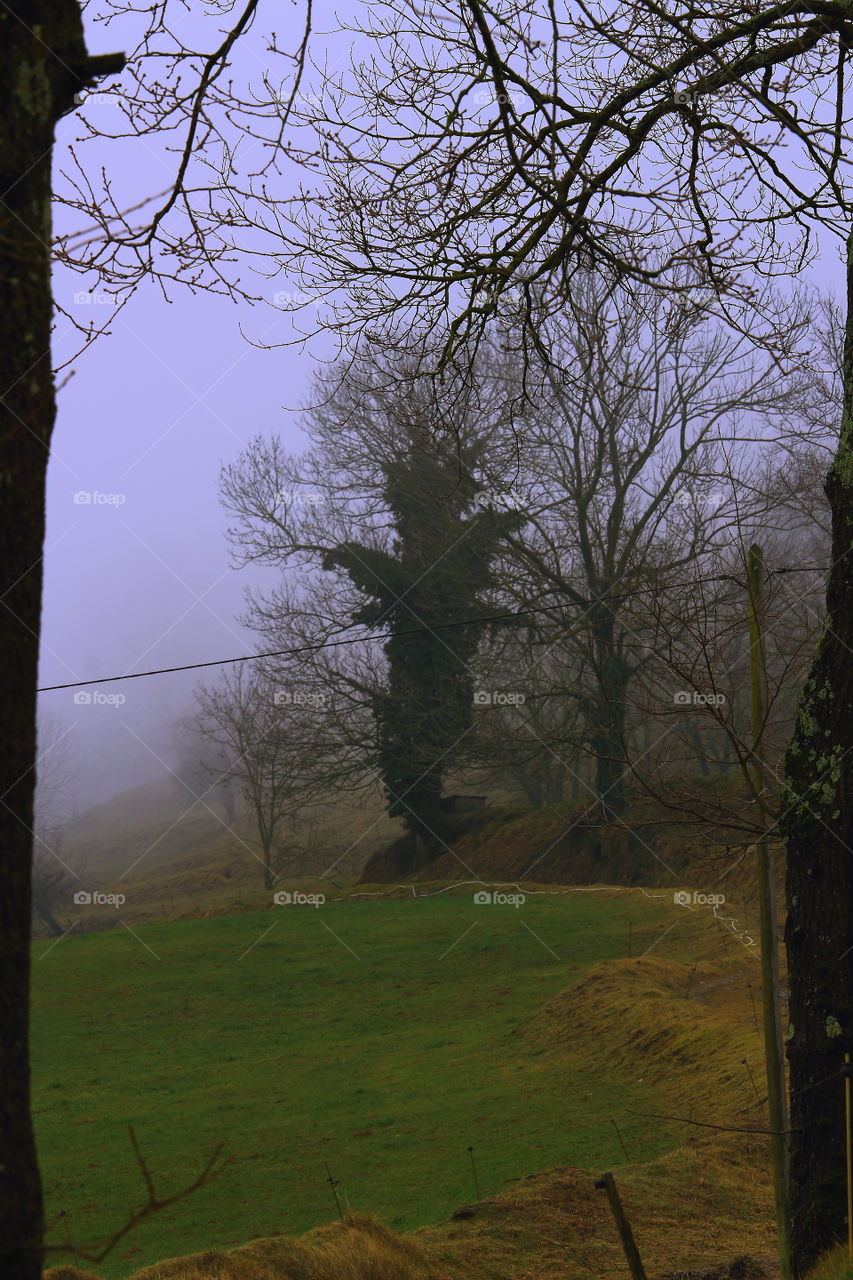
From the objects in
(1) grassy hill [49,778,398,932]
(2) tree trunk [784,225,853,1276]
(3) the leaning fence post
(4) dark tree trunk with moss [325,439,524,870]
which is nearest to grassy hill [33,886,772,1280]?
(3) the leaning fence post

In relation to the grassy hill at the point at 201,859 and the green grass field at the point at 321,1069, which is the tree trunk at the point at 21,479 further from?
the grassy hill at the point at 201,859

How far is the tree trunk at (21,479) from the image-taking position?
254cm

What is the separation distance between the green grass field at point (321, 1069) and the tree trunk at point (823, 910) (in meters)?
3.79

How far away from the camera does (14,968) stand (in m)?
2.61

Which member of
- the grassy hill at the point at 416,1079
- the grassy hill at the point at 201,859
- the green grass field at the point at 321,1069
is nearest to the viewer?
the grassy hill at the point at 416,1079

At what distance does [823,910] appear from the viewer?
201 inches

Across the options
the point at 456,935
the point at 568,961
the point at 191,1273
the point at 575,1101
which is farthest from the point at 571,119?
the point at 456,935

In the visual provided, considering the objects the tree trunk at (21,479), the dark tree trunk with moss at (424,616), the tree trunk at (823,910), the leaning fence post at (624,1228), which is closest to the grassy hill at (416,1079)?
the leaning fence post at (624,1228)

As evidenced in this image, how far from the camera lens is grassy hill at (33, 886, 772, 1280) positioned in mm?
8195

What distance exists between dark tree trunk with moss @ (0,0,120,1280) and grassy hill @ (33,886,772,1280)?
161 inches

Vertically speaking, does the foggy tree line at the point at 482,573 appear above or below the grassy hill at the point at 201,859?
above

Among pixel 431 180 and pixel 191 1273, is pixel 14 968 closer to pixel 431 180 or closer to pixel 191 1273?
pixel 191 1273

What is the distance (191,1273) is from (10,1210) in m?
3.77

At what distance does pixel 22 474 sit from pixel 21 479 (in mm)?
12
